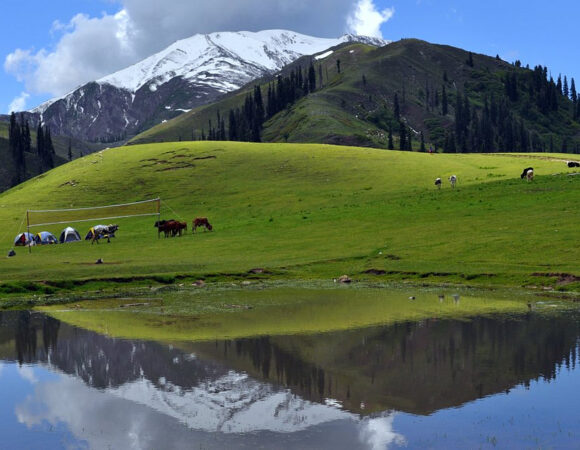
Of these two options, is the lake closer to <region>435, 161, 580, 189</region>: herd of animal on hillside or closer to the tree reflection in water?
the tree reflection in water

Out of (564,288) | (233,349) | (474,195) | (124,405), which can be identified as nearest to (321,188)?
(474,195)

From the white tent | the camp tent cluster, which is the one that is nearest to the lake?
the camp tent cluster

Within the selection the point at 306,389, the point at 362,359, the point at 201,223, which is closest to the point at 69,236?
the point at 201,223

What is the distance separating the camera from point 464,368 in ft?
67.7

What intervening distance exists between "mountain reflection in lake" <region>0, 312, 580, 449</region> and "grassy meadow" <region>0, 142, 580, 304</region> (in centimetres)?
A: 1604

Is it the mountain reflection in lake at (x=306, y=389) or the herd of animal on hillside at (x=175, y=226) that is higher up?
the herd of animal on hillside at (x=175, y=226)

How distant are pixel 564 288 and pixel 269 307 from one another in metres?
16.4

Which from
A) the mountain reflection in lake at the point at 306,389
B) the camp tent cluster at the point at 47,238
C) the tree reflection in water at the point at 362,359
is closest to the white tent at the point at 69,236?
the camp tent cluster at the point at 47,238

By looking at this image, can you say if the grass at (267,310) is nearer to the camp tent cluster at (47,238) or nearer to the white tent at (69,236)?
the white tent at (69,236)

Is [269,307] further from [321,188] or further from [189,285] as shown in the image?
[321,188]

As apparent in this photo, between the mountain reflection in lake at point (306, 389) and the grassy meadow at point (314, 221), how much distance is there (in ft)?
52.6

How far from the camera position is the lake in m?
15.1

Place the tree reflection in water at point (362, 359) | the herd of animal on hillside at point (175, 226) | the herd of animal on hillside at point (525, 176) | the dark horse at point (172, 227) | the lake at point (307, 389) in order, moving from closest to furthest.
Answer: the lake at point (307, 389)
the tree reflection in water at point (362, 359)
the dark horse at point (172, 227)
the herd of animal on hillside at point (175, 226)
the herd of animal on hillside at point (525, 176)

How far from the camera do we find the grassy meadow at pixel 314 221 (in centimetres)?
4459
